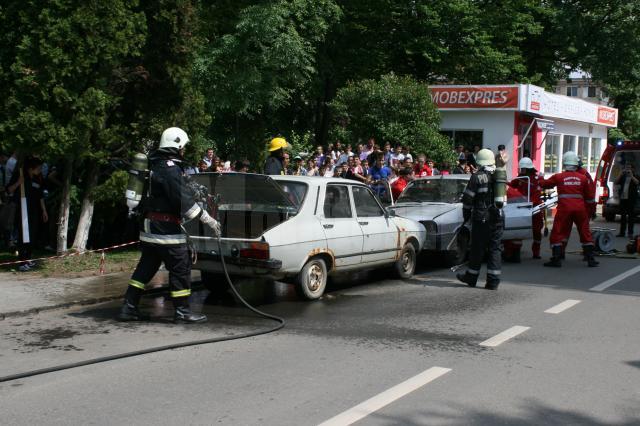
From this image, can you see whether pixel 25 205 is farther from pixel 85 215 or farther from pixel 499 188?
pixel 499 188

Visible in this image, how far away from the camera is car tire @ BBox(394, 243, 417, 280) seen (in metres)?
10.9

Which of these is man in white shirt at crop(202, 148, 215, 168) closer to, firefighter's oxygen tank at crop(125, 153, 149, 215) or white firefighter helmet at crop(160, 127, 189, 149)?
firefighter's oxygen tank at crop(125, 153, 149, 215)

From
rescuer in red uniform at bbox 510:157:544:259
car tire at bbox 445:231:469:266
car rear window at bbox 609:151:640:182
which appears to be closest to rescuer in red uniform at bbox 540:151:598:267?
rescuer in red uniform at bbox 510:157:544:259

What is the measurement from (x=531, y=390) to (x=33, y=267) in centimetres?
789

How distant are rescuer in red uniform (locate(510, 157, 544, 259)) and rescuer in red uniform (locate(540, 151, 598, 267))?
1213 mm

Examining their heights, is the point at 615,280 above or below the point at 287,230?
below

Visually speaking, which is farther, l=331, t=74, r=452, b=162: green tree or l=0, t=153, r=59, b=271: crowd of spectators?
l=331, t=74, r=452, b=162: green tree

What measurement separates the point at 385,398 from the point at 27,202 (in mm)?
7817

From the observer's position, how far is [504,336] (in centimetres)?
725

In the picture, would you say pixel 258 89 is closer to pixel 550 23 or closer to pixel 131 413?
pixel 131 413

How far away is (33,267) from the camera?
10.9 metres

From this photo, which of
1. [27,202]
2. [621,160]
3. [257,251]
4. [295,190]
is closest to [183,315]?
[257,251]

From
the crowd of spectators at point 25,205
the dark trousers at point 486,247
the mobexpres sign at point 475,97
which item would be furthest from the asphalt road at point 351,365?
the mobexpres sign at point 475,97

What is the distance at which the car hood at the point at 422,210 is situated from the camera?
39.0 ft
